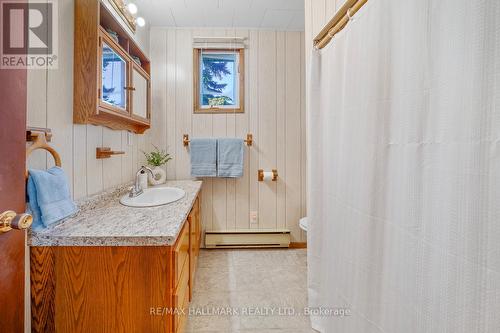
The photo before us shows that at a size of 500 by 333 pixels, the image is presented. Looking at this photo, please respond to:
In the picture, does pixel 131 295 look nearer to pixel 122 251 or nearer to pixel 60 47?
pixel 122 251

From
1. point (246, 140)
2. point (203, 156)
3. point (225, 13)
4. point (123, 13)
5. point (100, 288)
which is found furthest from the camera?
point (246, 140)

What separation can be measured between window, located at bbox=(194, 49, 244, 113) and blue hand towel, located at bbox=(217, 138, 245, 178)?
1.22 feet

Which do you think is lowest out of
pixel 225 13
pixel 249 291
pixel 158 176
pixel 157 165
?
pixel 249 291

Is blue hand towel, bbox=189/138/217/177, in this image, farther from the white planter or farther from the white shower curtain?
the white shower curtain

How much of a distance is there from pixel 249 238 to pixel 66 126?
1869mm

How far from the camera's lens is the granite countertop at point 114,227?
811mm

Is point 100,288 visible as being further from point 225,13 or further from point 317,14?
point 225,13

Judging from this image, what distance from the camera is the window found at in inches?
95.0

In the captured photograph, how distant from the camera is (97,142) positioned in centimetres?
136

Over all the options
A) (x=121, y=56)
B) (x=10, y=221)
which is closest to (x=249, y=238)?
(x=121, y=56)

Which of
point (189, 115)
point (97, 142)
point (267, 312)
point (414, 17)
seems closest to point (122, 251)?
point (97, 142)

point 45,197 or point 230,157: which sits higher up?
point 230,157

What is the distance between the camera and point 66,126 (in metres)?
1.09

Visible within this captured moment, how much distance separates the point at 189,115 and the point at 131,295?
189 centimetres
